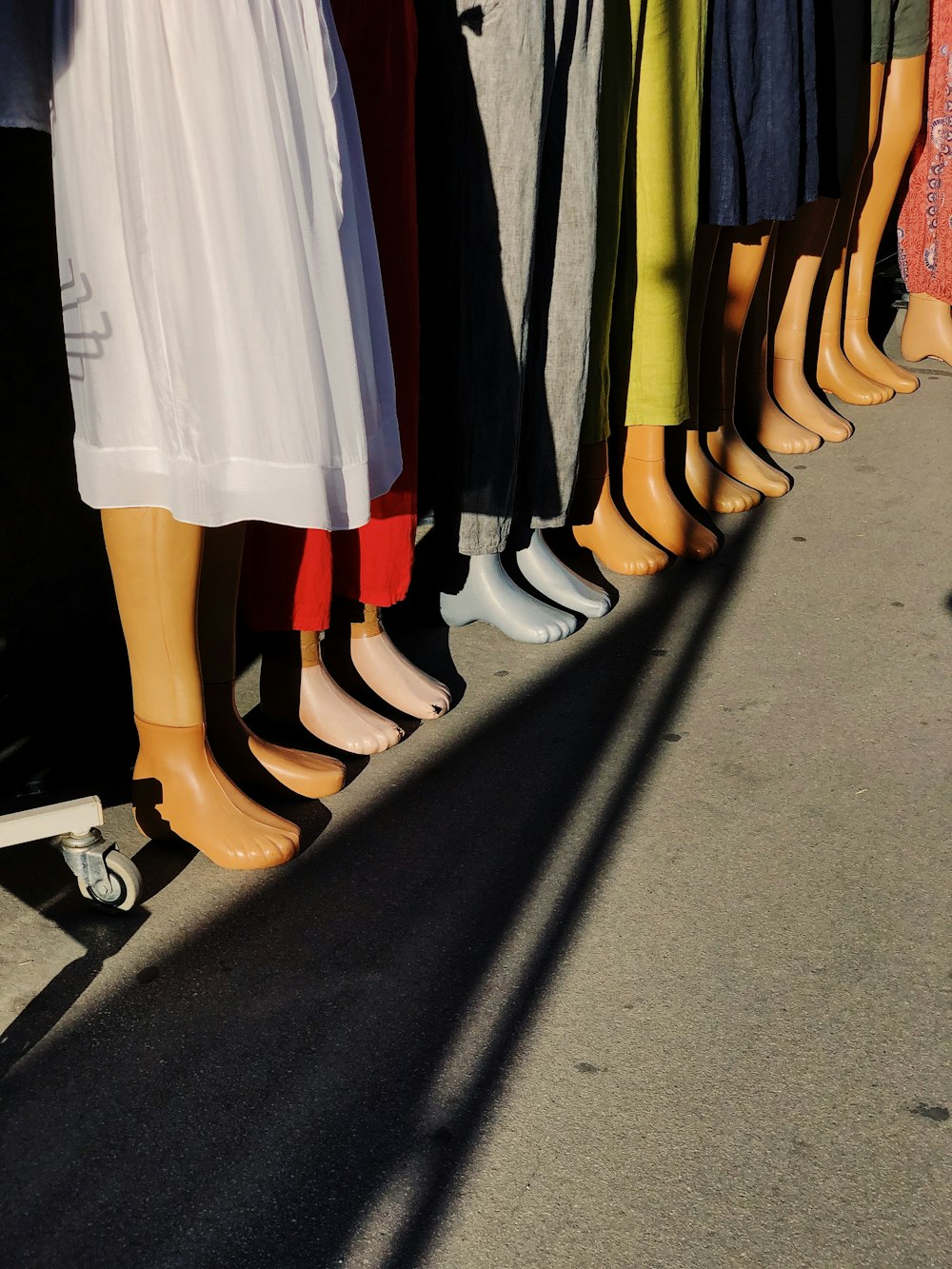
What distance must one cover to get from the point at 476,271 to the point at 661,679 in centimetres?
89

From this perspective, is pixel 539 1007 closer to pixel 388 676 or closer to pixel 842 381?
pixel 388 676

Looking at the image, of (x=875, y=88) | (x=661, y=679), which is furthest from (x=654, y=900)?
(x=875, y=88)

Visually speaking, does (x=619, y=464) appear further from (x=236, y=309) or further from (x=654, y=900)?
(x=236, y=309)

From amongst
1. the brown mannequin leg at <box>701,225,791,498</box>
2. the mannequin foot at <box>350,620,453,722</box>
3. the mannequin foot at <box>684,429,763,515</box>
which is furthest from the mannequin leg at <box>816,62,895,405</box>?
the mannequin foot at <box>350,620,453,722</box>

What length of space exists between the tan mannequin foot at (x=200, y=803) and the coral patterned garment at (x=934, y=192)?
11.0 feet

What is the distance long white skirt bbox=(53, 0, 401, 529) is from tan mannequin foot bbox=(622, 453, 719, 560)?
1532 mm

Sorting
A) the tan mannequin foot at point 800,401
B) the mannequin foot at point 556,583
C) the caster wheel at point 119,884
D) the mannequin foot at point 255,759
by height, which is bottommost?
the caster wheel at point 119,884

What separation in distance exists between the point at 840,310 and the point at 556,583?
190cm

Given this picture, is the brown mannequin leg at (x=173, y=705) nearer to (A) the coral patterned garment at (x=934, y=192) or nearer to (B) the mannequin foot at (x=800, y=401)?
(B) the mannequin foot at (x=800, y=401)

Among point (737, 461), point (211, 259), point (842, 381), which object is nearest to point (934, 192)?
point (842, 381)

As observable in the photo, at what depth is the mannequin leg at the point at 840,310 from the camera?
4113mm

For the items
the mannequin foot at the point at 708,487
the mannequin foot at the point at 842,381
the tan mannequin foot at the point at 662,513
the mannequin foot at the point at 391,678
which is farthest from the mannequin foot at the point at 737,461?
the mannequin foot at the point at 391,678

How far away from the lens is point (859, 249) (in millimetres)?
4355

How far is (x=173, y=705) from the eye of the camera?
6.62 feet
